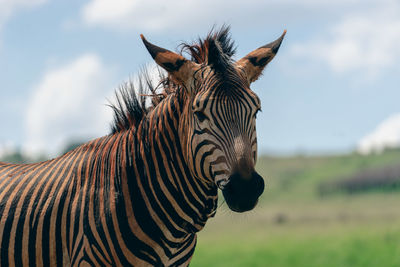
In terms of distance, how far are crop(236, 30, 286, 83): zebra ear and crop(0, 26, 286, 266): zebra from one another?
1cm

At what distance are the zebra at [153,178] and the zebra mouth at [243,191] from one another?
108 mm

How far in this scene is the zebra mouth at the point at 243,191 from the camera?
468cm

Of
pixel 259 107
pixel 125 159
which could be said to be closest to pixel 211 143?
pixel 259 107

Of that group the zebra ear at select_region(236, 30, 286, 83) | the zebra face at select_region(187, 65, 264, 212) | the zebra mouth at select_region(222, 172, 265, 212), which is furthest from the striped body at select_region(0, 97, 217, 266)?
the zebra ear at select_region(236, 30, 286, 83)

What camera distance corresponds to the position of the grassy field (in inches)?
1112

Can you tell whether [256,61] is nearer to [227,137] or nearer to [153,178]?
[227,137]

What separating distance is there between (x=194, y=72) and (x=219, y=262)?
25610mm

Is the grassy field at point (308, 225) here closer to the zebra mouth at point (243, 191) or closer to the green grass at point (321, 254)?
the green grass at point (321, 254)

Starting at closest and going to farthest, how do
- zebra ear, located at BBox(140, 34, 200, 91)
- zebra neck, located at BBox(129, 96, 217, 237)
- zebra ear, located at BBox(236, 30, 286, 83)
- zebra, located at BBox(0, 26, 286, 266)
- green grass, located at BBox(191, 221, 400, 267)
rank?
1. zebra, located at BBox(0, 26, 286, 266)
2. zebra ear, located at BBox(140, 34, 200, 91)
3. zebra neck, located at BBox(129, 96, 217, 237)
4. zebra ear, located at BBox(236, 30, 286, 83)
5. green grass, located at BBox(191, 221, 400, 267)

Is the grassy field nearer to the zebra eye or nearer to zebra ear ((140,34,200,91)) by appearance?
the zebra eye

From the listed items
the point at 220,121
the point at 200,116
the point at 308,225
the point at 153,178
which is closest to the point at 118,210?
the point at 153,178

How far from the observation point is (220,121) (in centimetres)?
499

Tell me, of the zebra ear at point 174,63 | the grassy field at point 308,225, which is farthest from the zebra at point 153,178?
the grassy field at point 308,225

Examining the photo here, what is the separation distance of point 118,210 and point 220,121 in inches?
53.1
